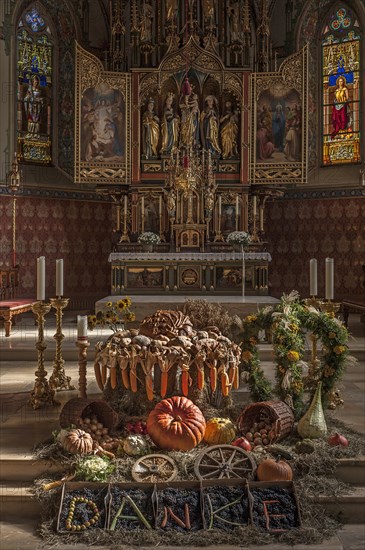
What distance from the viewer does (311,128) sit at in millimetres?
18234

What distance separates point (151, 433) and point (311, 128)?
1335cm

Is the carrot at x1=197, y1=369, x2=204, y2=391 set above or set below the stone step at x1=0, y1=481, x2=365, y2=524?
above

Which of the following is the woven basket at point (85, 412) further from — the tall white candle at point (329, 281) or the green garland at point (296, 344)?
the tall white candle at point (329, 281)

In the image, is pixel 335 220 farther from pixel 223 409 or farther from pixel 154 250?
pixel 223 409

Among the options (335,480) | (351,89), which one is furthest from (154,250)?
(335,480)

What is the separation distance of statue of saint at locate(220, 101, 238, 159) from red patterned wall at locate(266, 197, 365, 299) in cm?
250

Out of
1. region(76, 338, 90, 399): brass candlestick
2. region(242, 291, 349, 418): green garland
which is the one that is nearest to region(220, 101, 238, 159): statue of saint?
region(242, 291, 349, 418): green garland

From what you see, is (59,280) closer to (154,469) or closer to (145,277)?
(154,469)

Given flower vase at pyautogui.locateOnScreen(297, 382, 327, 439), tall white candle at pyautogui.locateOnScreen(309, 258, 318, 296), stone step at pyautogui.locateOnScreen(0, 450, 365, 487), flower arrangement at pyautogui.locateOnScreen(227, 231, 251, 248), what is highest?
flower arrangement at pyautogui.locateOnScreen(227, 231, 251, 248)

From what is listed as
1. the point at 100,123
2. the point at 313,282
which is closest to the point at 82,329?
the point at 313,282

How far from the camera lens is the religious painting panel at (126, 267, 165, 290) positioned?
1553 cm

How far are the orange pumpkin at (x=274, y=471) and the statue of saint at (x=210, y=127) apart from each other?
11416mm

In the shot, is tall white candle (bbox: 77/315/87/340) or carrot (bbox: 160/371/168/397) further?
tall white candle (bbox: 77/315/87/340)

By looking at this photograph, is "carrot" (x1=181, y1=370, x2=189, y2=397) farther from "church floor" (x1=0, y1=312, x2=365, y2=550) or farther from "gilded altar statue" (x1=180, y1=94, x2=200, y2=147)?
"gilded altar statue" (x1=180, y1=94, x2=200, y2=147)
